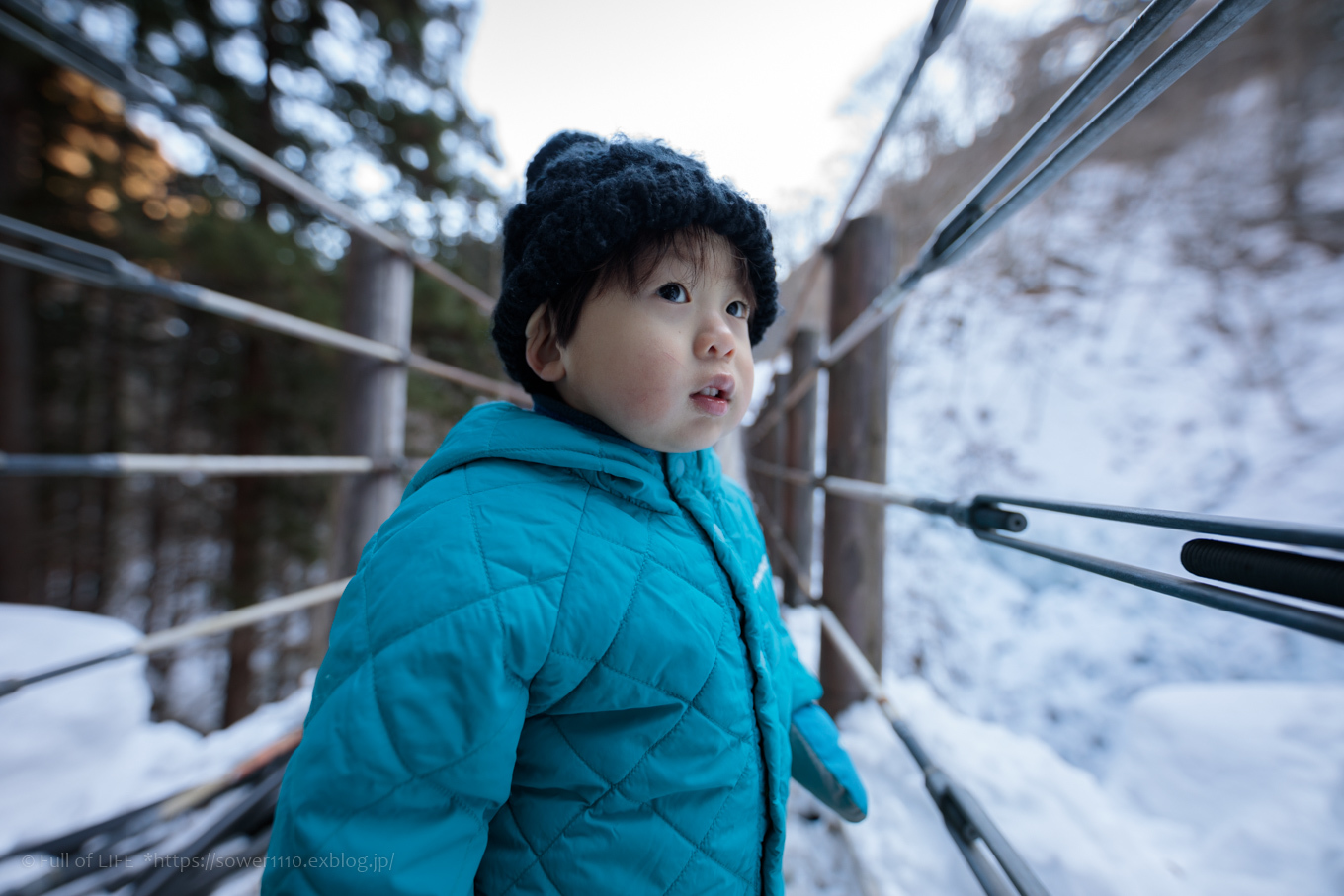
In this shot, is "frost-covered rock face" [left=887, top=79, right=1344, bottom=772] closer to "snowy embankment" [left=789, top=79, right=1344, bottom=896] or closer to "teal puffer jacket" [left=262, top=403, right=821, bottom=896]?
"snowy embankment" [left=789, top=79, right=1344, bottom=896]

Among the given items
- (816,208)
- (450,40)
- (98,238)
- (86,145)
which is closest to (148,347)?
(98,238)

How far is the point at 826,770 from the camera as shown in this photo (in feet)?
2.84

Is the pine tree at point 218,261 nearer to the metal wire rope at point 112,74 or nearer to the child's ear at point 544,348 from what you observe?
the metal wire rope at point 112,74

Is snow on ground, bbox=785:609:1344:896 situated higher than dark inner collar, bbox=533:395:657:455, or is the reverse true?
dark inner collar, bbox=533:395:657:455

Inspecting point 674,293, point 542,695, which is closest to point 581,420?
point 674,293

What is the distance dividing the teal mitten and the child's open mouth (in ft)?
1.86

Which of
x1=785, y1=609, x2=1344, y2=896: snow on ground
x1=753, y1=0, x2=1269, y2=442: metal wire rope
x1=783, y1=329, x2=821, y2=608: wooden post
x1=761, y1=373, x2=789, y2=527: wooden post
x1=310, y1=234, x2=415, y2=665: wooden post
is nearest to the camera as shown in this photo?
x1=753, y1=0, x2=1269, y2=442: metal wire rope

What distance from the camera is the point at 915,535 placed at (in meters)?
6.27

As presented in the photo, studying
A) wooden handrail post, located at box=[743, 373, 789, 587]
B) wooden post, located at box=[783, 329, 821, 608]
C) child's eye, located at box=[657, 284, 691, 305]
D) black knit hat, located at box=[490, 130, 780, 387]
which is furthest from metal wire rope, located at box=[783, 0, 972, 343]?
wooden handrail post, located at box=[743, 373, 789, 587]

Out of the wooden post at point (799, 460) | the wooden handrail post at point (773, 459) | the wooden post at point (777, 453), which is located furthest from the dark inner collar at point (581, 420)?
the wooden handrail post at point (773, 459)

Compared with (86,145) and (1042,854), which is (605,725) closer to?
(1042,854)

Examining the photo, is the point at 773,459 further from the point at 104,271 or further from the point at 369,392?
the point at 104,271

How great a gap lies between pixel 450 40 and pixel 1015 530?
7.38 metres

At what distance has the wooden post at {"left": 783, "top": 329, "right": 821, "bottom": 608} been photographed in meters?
3.41
